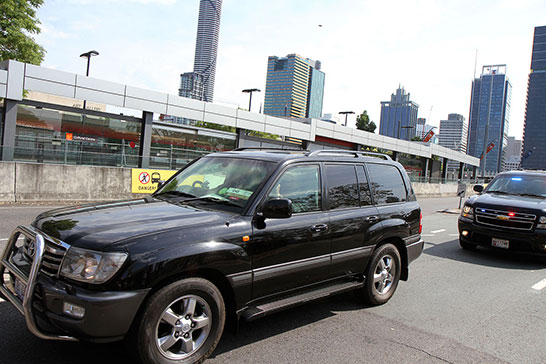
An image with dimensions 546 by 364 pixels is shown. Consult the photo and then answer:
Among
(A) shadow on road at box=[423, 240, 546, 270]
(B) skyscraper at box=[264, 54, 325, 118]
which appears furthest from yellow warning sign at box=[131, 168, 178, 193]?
(B) skyscraper at box=[264, 54, 325, 118]

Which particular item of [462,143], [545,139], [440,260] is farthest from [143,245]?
[462,143]

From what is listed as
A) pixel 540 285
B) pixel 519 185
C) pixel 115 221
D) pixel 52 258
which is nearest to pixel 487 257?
pixel 519 185

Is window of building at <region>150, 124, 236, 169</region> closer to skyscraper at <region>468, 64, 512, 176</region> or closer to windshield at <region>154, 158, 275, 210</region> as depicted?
windshield at <region>154, 158, 275, 210</region>

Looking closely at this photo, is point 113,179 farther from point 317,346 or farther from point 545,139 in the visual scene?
point 545,139

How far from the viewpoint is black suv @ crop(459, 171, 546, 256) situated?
7.82 metres

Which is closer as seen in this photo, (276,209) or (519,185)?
(276,209)

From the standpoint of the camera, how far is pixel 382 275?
512cm

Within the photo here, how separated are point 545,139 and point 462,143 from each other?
2547cm

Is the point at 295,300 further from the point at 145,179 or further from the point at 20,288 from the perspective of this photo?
the point at 145,179

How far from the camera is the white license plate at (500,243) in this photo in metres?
8.05

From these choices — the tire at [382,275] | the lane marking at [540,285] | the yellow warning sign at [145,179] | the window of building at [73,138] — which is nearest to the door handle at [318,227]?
the tire at [382,275]

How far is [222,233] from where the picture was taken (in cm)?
337

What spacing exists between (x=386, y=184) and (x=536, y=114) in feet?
377

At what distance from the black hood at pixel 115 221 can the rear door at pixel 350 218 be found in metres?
1.38
